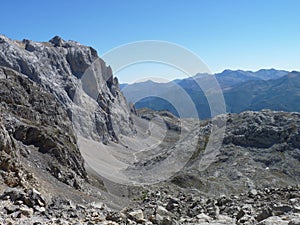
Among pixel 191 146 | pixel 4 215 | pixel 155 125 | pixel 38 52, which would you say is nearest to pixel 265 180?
pixel 191 146

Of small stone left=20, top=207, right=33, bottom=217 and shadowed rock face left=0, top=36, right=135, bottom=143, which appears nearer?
small stone left=20, top=207, right=33, bottom=217

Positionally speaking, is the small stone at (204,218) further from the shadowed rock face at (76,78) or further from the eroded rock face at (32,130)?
the shadowed rock face at (76,78)

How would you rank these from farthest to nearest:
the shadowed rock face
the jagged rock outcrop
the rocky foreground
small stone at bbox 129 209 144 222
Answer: the shadowed rock face < the jagged rock outcrop < small stone at bbox 129 209 144 222 < the rocky foreground

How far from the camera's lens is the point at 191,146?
3196 inches

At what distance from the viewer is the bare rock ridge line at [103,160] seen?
768 inches

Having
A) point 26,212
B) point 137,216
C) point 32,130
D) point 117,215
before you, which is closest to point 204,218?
point 137,216

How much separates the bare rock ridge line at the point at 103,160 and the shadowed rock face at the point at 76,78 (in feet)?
1.38

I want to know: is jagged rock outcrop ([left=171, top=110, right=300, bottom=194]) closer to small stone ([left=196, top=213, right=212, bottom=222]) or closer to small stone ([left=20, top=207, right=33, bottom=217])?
small stone ([left=196, top=213, right=212, bottom=222])

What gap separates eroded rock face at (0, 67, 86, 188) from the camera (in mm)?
32219

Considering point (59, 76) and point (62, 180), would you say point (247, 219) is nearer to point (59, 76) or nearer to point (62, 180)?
point (62, 180)

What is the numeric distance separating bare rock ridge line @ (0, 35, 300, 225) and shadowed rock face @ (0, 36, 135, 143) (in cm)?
42

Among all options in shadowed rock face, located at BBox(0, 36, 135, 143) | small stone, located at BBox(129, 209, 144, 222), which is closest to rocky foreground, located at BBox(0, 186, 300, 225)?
small stone, located at BBox(129, 209, 144, 222)

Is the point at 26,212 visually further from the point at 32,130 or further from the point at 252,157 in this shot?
the point at 252,157

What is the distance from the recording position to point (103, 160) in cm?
8712
